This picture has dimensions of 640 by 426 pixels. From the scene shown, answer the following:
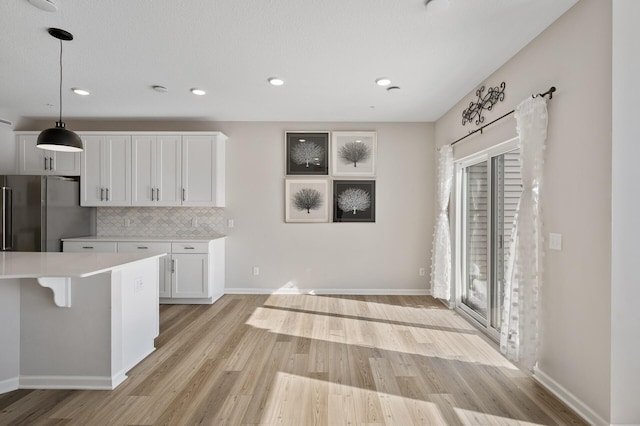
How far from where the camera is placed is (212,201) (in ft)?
15.7

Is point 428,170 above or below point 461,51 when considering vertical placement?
below

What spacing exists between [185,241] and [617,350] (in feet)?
14.3

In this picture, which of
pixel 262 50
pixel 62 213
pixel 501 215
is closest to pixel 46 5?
pixel 262 50

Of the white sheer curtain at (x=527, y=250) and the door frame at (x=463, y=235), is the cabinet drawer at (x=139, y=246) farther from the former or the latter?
the white sheer curtain at (x=527, y=250)

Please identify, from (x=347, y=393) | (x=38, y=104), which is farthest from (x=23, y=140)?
(x=347, y=393)

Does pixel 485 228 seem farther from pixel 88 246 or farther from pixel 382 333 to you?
pixel 88 246

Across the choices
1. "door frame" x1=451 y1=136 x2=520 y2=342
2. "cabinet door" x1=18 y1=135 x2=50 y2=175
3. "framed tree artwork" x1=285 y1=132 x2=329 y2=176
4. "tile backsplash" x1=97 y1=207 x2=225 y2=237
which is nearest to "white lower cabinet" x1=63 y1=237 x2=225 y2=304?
"tile backsplash" x1=97 y1=207 x2=225 y2=237

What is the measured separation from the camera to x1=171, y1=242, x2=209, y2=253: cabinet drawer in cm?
454

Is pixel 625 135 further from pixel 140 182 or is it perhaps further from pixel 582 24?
pixel 140 182

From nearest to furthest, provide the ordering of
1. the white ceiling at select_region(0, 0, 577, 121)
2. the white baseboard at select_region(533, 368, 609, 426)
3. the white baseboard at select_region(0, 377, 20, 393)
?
the white baseboard at select_region(533, 368, 609, 426), the white ceiling at select_region(0, 0, 577, 121), the white baseboard at select_region(0, 377, 20, 393)

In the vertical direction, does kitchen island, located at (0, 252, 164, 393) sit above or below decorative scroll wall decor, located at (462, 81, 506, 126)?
below

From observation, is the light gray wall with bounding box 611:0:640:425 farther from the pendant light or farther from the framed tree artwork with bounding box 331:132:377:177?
the pendant light

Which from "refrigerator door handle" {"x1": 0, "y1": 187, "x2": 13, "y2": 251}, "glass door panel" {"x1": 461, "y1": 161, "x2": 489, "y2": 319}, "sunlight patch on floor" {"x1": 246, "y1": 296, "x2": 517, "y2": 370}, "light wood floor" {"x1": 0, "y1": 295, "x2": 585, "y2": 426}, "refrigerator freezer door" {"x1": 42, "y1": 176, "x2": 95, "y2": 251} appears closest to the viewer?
"light wood floor" {"x1": 0, "y1": 295, "x2": 585, "y2": 426}

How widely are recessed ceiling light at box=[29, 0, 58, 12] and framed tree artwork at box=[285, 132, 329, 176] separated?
3.15 metres
